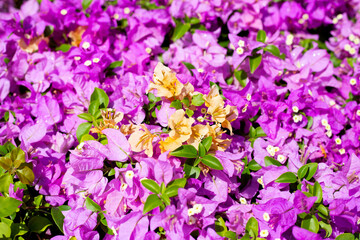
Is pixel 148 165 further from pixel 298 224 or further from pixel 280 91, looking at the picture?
pixel 280 91

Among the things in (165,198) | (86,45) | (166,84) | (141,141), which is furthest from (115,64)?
(165,198)

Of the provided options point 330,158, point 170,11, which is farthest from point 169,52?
point 330,158

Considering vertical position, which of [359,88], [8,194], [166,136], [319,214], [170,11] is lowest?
[8,194]

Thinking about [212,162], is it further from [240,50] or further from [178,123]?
[240,50]

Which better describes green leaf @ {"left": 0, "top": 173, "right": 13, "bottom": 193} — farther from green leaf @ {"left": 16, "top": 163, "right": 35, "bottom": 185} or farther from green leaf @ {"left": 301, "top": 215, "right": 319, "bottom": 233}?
green leaf @ {"left": 301, "top": 215, "right": 319, "bottom": 233}

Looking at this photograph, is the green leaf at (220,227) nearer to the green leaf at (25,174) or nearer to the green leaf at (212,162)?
the green leaf at (212,162)

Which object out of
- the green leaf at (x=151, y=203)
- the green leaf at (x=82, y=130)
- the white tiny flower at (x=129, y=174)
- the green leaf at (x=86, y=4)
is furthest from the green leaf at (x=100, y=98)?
the green leaf at (x=86, y=4)
